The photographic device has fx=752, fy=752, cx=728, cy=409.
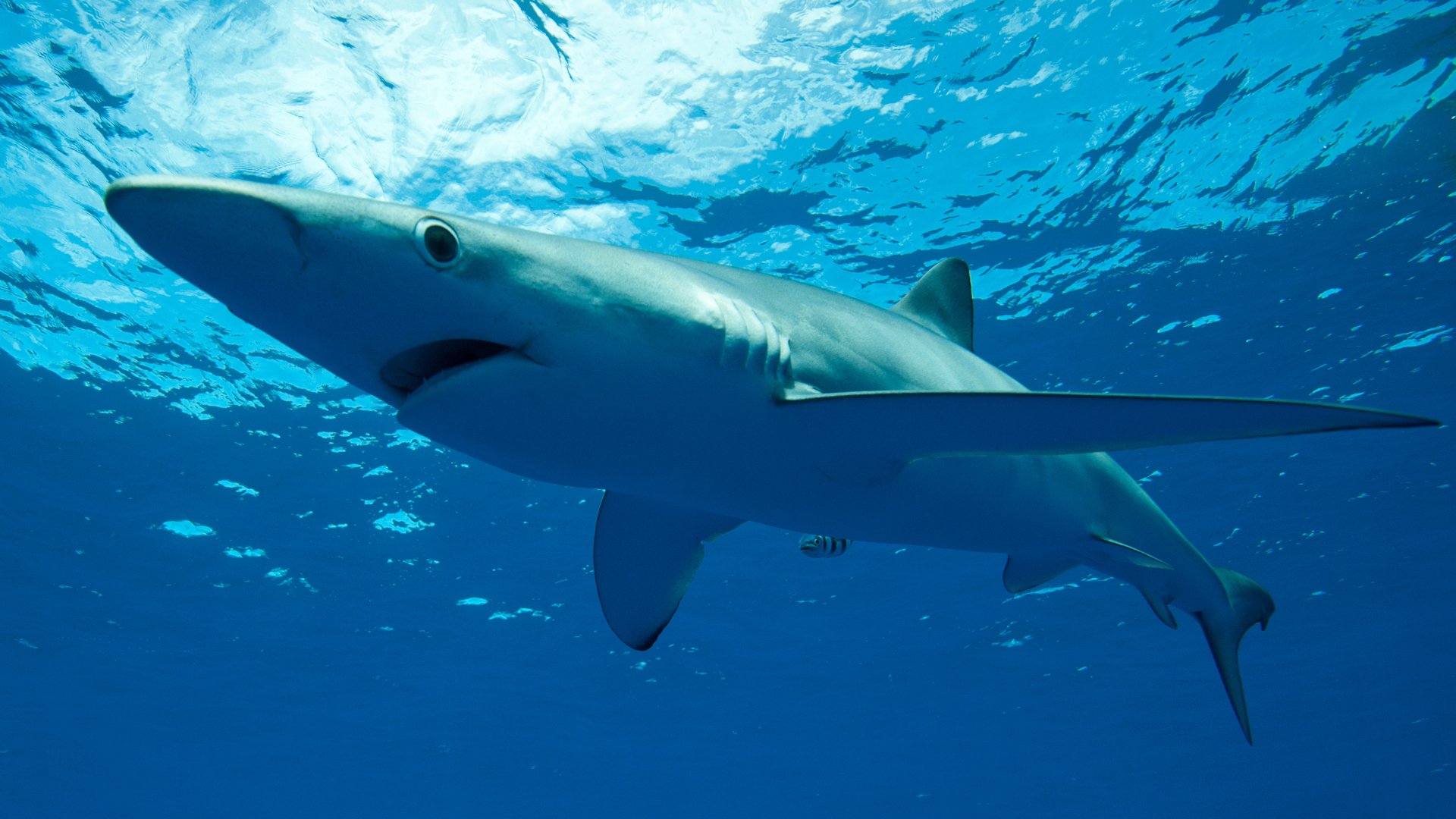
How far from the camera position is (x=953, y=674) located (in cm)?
2797

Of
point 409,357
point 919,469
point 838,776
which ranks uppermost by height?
point 838,776

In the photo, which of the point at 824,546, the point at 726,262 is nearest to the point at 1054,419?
the point at 824,546

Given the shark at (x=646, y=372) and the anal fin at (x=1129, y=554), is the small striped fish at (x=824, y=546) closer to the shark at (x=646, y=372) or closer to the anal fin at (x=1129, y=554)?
the shark at (x=646, y=372)

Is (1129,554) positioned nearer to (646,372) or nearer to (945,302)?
(945,302)

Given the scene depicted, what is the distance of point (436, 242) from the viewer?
1.59m

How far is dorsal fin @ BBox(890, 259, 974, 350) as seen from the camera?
11.6 feet

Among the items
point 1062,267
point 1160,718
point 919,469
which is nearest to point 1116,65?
point 1062,267

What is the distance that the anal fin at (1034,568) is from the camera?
3697 mm

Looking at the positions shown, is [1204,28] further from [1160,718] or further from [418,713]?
[1160,718]

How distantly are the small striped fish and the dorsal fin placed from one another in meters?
1.17

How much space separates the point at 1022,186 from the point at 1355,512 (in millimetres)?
15326

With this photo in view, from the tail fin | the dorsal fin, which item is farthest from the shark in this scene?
the tail fin

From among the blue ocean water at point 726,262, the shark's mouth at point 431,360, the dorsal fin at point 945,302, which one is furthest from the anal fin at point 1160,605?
the blue ocean water at point 726,262

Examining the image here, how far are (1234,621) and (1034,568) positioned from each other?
1823mm
